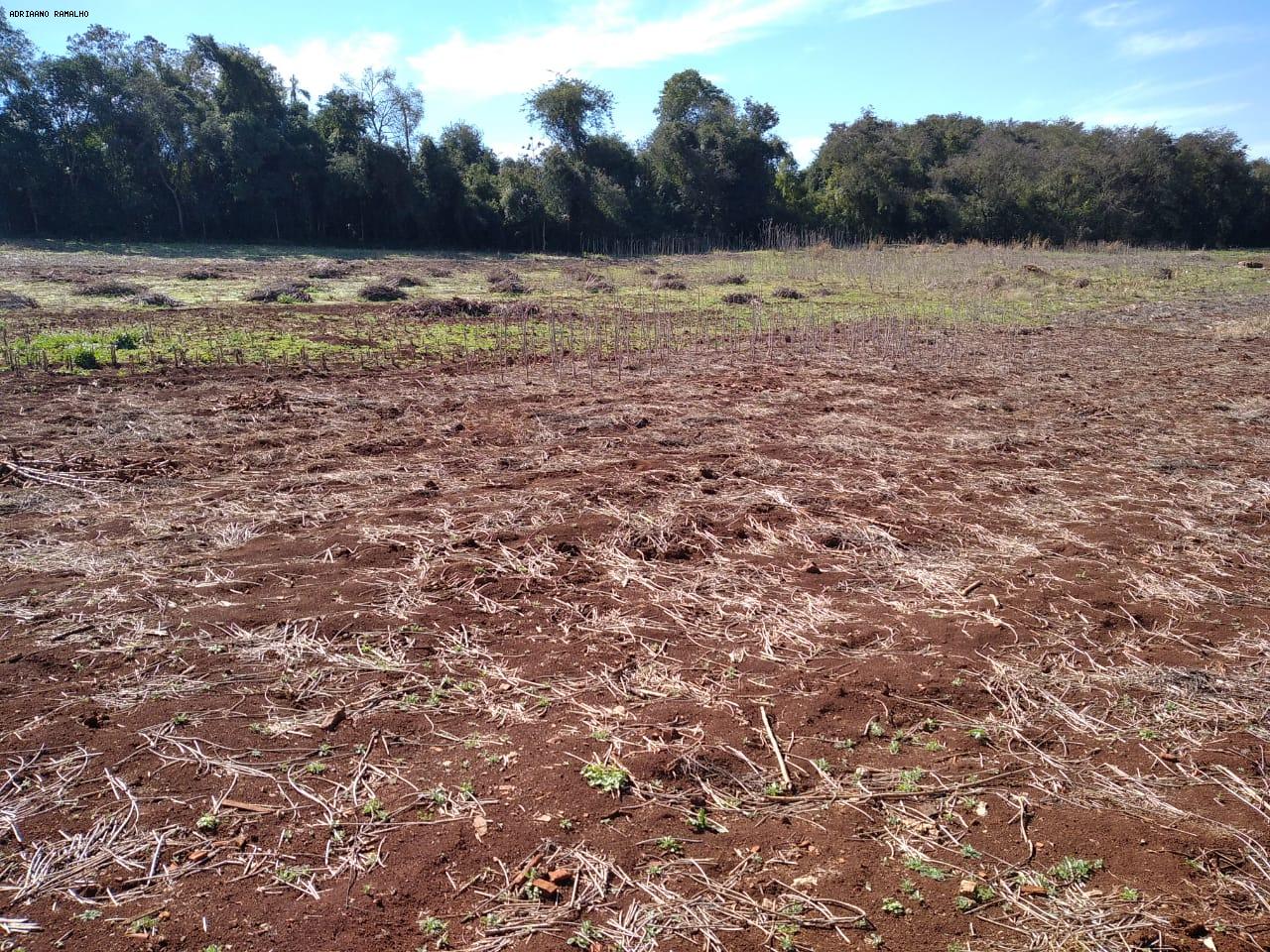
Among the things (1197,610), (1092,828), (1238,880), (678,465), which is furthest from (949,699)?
(678,465)

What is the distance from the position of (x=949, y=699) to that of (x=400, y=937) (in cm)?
224

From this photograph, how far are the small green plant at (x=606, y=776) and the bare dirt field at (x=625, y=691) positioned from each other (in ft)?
0.04

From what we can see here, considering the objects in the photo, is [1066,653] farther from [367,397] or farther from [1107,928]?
[367,397]

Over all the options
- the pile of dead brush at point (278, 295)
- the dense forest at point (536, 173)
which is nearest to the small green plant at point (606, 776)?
the pile of dead brush at point (278, 295)

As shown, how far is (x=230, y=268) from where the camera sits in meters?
20.3

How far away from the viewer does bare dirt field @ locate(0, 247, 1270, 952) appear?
221 centimetres

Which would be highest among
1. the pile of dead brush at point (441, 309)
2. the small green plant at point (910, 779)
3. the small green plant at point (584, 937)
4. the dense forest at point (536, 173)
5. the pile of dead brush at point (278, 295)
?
the dense forest at point (536, 173)

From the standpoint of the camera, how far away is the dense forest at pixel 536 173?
29141mm

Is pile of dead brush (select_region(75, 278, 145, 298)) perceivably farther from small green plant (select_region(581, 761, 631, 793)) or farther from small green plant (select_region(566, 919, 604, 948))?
small green plant (select_region(566, 919, 604, 948))

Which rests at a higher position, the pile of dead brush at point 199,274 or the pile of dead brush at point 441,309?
the pile of dead brush at point 199,274

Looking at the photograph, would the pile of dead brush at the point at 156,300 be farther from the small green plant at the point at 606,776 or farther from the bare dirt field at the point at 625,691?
the small green plant at the point at 606,776

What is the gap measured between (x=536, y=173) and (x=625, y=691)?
34226mm

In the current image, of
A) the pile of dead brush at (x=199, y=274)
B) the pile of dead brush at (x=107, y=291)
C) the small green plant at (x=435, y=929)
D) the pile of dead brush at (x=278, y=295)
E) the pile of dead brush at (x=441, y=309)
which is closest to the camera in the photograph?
the small green plant at (x=435, y=929)

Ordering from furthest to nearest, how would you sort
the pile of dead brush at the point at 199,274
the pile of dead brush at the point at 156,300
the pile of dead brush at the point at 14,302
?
the pile of dead brush at the point at 199,274, the pile of dead brush at the point at 156,300, the pile of dead brush at the point at 14,302
